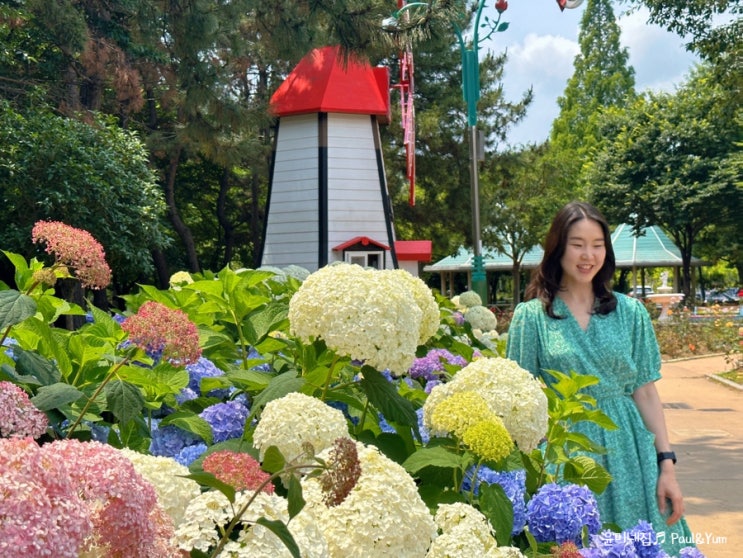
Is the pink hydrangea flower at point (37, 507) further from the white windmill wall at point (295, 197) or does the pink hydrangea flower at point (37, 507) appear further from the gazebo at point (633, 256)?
the gazebo at point (633, 256)

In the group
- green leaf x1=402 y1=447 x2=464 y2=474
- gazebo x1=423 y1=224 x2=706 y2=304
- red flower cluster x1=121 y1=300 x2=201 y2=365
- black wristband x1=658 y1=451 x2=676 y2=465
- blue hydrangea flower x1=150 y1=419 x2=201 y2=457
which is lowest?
black wristband x1=658 y1=451 x2=676 y2=465

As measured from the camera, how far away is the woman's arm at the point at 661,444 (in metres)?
3.21

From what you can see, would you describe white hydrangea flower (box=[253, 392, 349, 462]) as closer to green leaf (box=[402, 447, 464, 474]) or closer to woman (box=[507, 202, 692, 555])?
green leaf (box=[402, 447, 464, 474])

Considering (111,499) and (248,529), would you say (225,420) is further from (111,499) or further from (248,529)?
(111,499)

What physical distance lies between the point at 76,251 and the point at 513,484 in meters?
1.05

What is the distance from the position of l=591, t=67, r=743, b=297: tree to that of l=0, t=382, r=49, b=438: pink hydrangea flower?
35.5 meters

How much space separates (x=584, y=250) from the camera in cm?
330

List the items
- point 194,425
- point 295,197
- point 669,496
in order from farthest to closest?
1. point 295,197
2. point 669,496
3. point 194,425

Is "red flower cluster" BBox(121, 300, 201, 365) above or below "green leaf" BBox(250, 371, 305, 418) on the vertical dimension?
above

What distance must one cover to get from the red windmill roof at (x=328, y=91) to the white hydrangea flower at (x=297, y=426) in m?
15.9

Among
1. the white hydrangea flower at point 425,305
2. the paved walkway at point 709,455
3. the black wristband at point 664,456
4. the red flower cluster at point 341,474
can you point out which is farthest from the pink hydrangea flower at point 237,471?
the paved walkway at point 709,455

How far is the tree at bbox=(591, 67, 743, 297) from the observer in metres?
35.3

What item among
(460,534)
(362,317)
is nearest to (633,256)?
(362,317)

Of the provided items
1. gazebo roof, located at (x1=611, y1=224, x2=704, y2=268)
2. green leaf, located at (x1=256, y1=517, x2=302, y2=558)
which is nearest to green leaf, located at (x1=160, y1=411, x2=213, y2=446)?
green leaf, located at (x1=256, y1=517, x2=302, y2=558)
